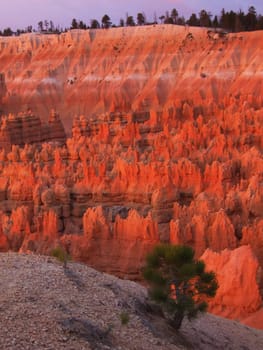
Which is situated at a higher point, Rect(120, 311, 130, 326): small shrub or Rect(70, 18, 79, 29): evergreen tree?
Rect(70, 18, 79, 29): evergreen tree

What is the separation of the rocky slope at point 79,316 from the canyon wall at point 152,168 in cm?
335

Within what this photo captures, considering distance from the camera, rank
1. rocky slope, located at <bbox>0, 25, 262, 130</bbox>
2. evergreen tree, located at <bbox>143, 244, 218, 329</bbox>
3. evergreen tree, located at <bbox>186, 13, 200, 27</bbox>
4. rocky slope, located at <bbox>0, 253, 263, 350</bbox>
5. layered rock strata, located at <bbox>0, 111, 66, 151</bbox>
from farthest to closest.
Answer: evergreen tree, located at <bbox>186, 13, 200, 27</bbox>
rocky slope, located at <bbox>0, 25, 262, 130</bbox>
layered rock strata, located at <bbox>0, 111, 66, 151</bbox>
evergreen tree, located at <bbox>143, 244, 218, 329</bbox>
rocky slope, located at <bbox>0, 253, 263, 350</bbox>

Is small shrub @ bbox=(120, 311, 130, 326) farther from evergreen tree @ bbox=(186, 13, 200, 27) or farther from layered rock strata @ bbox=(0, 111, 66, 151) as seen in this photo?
evergreen tree @ bbox=(186, 13, 200, 27)

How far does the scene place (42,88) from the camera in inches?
1969

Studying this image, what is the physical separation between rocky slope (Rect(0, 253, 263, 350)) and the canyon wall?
3352 millimetres

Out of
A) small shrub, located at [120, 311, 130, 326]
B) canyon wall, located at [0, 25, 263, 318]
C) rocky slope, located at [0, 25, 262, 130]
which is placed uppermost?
rocky slope, located at [0, 25, 262, 130]

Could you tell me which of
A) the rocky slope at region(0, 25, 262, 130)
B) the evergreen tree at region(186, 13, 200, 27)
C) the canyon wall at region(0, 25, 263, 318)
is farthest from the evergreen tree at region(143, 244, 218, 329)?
the evergreen tree at region(186, 13, 200, 27)

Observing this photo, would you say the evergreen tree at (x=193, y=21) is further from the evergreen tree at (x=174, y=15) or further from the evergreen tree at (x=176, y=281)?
the evergreen tree at (x=176, y=281)

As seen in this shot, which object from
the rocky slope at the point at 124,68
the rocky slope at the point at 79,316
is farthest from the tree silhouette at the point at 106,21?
the rocky slope at the point at 79,316

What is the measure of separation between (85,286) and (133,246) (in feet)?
19.9

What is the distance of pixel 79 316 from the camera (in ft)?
18.4

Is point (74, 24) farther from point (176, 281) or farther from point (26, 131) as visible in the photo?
point (176, 281)

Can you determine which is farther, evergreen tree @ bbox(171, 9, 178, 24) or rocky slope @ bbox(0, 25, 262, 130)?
evergreen tree @ bbox(171, 9, 178, 24)

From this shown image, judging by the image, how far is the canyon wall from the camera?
1243 cm
